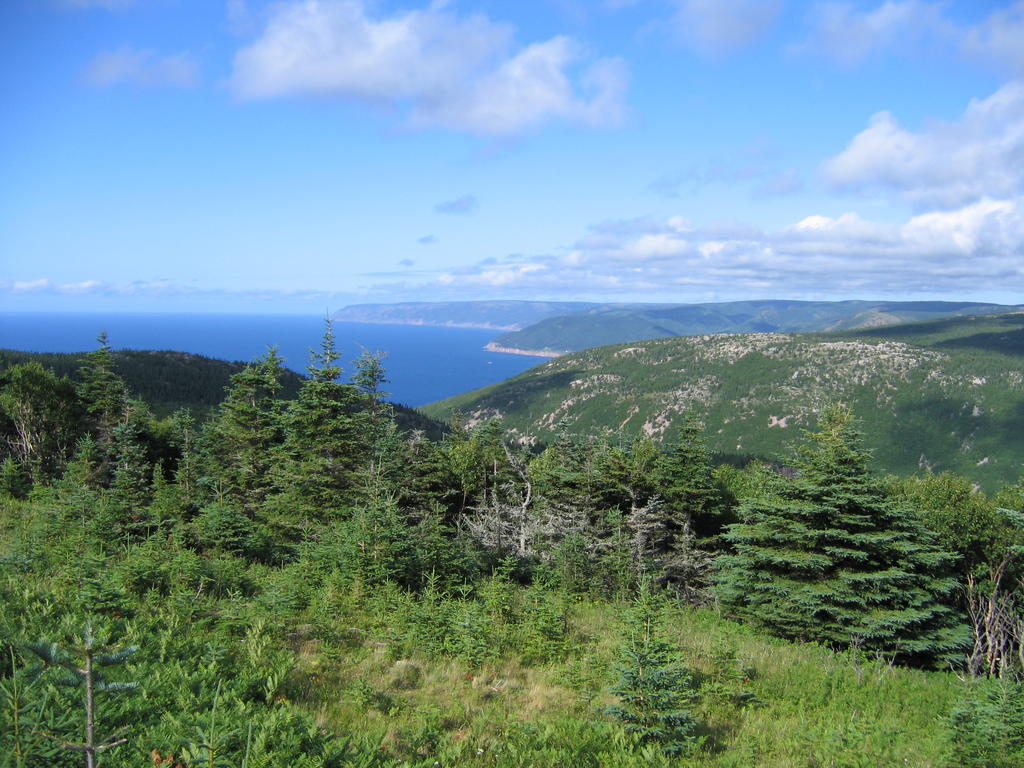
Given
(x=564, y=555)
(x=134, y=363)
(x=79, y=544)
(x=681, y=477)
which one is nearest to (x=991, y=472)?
(x=681, y=477)

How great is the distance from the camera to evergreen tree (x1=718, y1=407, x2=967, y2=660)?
16.1 meters

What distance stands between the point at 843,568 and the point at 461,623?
552 inches

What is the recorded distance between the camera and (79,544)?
11320 mm

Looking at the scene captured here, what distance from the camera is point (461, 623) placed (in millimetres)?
9039

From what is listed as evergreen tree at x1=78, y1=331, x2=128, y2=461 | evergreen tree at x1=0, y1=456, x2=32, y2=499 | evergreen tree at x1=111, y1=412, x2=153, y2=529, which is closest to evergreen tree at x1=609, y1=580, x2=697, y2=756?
evergreen tree at x1=111, y1=412, x2=153, y2=529

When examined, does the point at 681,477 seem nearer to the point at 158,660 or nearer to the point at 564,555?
the point at 564,555

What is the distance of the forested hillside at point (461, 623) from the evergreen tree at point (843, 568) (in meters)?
0.10

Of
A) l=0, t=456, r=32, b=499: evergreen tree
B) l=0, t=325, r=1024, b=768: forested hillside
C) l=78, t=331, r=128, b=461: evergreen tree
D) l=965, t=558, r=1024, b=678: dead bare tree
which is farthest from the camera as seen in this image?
l=78, t=331, r=128, b=461: evergreen tree

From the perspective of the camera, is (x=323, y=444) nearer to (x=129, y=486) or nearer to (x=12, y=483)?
(x=129, y=486)

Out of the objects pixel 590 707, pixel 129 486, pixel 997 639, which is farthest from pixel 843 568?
pixel 129 486

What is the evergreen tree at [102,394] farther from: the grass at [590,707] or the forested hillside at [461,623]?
the grass at [590,707]

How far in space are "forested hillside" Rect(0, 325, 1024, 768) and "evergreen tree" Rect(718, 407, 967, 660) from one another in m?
0.10

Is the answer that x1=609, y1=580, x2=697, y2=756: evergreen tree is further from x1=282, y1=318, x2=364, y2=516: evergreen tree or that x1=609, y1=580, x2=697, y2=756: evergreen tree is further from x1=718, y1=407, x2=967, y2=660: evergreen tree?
x1=282, y1=318, x2=364, y2=516: evergreen tree

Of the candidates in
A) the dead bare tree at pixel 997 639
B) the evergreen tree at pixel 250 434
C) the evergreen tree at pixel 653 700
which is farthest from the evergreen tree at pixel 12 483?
the dead bare tree at pixel 997 639
